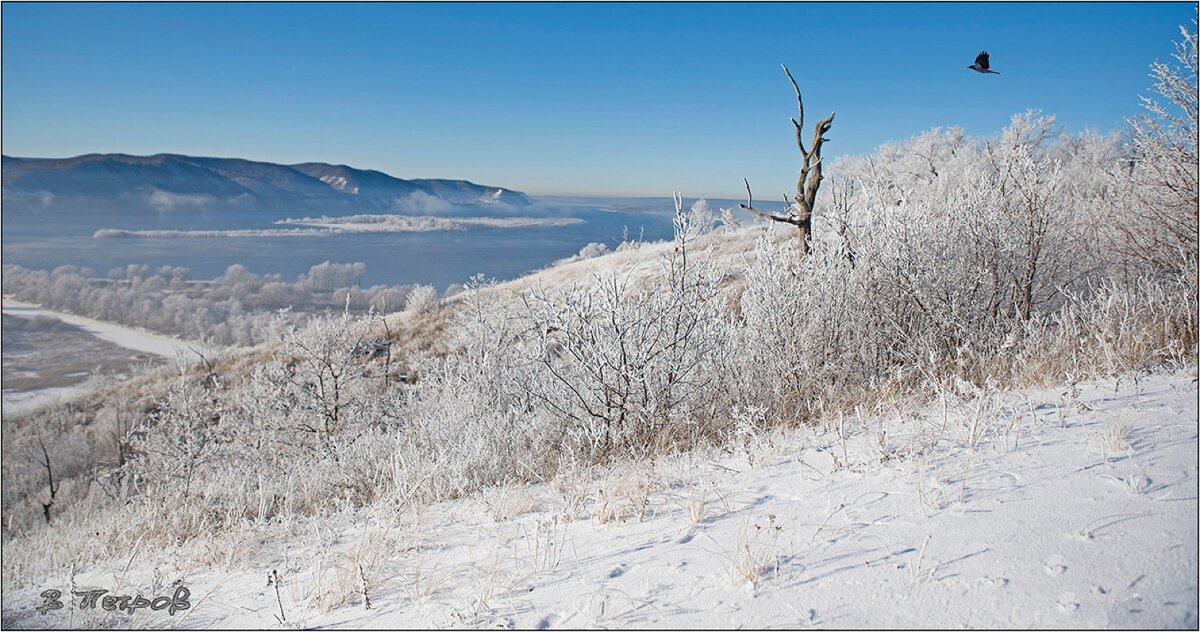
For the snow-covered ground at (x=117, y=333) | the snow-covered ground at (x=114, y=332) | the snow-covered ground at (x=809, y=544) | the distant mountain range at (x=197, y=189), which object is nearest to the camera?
the snow-covered ground at (x=809, y=544)

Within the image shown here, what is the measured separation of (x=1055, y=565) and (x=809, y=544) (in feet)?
2.55

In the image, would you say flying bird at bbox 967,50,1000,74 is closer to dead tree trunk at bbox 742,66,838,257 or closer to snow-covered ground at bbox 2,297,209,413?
dead tree trunk at bbox 742,66,838,257

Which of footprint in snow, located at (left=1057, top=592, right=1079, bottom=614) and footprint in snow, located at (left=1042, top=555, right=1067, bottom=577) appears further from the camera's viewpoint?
footprint in snow, located at (left=1042, top=555, right=1067, bottom=577)

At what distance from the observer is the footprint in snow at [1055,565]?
1.92 metres

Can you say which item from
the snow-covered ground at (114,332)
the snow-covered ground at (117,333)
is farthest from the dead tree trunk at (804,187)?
the snow-covered ground at (114,332)

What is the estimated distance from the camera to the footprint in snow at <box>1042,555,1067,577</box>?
1.92 meters

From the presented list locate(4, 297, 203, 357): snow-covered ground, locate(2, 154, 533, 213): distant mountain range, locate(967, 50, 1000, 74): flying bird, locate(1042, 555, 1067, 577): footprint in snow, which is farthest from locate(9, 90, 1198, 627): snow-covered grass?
locate(2, 154, 533, 213): distant mountain range

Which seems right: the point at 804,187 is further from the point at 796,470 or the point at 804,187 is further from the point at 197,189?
the point at 197,189

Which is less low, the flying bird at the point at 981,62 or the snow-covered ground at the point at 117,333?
the flying bird at the point at 981,62

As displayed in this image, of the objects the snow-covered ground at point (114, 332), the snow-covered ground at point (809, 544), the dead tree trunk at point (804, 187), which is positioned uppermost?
the dead tree trunk at point (804, 187)

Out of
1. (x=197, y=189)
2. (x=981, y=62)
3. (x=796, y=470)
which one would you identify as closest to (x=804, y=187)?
(x=981, y=62)

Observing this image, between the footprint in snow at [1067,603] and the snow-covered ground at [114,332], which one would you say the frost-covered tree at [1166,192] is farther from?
the snow-covered ground at [114,332]

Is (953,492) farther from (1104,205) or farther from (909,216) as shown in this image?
(1104,205)

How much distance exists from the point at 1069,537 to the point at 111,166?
15065 cm
